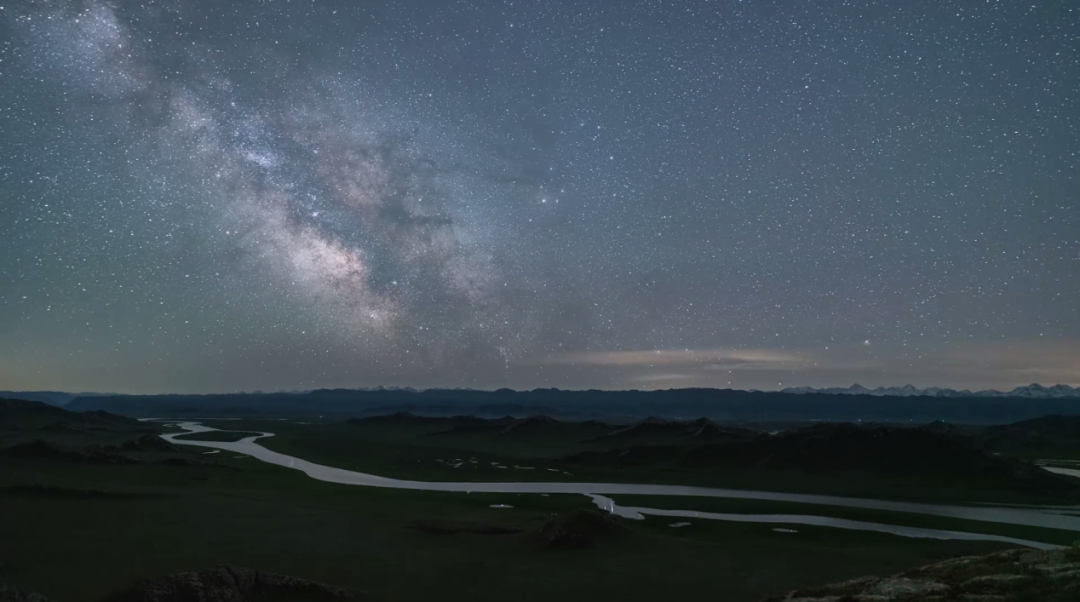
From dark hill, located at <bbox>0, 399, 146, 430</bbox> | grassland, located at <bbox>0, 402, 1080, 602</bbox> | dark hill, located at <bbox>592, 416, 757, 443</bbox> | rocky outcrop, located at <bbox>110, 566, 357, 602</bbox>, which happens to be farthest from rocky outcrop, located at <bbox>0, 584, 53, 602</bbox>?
dark hill, located at <bbox>0, 399, 146, 430</bbox>

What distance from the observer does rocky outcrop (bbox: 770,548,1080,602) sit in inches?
663

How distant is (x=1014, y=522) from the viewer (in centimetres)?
6066

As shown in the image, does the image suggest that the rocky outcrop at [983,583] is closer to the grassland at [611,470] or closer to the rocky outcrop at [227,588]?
the rocky outcrop at [227,588]

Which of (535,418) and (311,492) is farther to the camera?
(535,418)

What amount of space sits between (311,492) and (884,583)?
67018 mm

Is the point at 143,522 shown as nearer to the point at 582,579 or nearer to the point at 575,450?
the point at 582,579

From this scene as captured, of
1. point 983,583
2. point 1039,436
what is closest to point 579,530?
point 983,583

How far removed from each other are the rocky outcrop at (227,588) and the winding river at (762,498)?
1451 inches

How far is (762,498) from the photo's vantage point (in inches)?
2982

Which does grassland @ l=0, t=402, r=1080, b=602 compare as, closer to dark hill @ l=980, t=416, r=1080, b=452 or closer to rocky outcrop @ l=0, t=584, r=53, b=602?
rocky outcrop @ l=0, t=584, r=53, b=602

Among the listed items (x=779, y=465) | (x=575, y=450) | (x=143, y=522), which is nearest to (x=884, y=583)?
(x=143, y=522)

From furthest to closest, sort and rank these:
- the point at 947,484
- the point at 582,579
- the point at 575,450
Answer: the point at 575,450, the point at 947,484, the point at 582,579

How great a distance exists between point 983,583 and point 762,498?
2413 inches

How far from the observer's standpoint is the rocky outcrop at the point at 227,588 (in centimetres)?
2767
